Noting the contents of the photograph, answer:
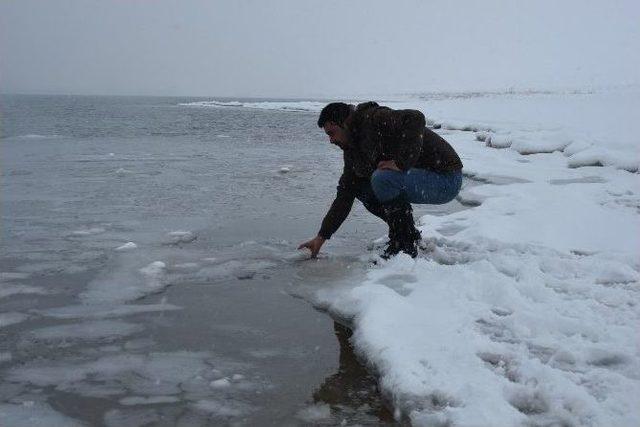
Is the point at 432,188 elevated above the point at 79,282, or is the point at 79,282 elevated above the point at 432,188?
the point at 432,188

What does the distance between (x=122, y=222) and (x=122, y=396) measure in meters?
3.30

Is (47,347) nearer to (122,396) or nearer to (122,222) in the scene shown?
(122,396)

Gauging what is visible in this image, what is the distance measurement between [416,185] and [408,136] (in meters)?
0.43

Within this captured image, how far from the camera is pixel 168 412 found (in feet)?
6.19

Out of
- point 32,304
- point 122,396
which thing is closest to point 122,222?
point 32,304

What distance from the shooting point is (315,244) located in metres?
3.77

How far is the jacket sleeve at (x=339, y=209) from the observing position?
377 centimetres

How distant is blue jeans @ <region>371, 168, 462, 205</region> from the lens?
3.50 metres

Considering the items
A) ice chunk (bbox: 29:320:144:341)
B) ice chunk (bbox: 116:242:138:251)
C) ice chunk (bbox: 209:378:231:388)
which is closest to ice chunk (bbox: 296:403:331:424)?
ice chunk (bbox: 209:378:231:388)

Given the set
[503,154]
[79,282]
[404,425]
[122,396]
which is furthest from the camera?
[503,154]

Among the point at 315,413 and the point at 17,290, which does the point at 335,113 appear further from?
the point at 17,290

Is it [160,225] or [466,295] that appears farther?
[160,225]

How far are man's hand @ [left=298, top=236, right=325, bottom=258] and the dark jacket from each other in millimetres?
41

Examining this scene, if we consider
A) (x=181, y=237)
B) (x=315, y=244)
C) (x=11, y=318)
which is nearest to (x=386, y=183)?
(x=315, y=244)
